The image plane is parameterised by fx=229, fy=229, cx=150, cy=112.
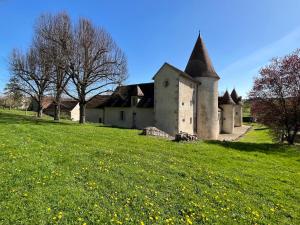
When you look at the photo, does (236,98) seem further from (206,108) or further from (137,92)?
(137,92)

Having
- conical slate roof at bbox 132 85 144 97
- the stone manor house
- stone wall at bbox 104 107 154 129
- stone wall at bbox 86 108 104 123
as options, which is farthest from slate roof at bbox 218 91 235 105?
stone wall at bbox 86 108 104 123

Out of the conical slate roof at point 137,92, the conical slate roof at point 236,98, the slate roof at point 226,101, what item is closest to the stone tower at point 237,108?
the conical slate roof at point 236,98

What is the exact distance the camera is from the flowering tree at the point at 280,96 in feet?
65.4

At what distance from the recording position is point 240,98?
59.2m

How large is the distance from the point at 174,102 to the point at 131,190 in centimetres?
2033

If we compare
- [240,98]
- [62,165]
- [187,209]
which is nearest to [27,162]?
[62,165]

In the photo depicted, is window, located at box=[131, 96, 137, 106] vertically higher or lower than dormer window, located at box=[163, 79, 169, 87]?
lower

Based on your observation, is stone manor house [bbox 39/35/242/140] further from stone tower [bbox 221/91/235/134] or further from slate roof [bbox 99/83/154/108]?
stone tower [bbox 221/91/235/134]

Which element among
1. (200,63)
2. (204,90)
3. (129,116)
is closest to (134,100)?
(129,116)

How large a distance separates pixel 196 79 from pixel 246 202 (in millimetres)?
24728

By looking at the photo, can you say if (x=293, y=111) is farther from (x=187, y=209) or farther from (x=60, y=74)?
(x=60, y=74)

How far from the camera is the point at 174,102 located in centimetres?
2628

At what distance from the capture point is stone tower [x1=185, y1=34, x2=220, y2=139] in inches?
1196

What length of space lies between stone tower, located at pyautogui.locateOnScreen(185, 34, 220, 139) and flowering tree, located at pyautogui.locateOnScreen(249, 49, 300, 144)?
9.26 meters
